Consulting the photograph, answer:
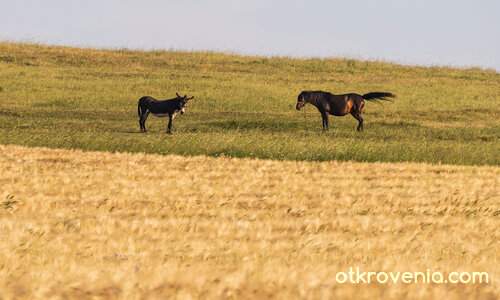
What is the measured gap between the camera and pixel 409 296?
524 cm

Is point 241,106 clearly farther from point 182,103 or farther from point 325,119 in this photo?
point 182,103

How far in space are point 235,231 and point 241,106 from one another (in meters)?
35.5

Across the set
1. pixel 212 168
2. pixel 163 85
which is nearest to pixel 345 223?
pixel 212 168

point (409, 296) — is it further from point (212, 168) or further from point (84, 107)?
point (84, 107)

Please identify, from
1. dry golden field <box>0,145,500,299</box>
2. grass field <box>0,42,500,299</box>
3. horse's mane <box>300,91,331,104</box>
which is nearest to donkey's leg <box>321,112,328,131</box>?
grass field <box>0,42,500,299</box>

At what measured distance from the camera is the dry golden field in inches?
216

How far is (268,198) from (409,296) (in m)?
6.61

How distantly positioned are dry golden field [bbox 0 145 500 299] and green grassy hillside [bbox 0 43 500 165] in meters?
6.01

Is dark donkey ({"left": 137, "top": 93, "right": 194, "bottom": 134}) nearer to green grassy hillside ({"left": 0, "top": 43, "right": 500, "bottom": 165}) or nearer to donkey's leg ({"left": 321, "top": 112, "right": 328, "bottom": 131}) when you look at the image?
green grassy hillside ({"left": 0, "top": 43, "right": 500, "bottom": 165})

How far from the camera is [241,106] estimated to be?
143 ft

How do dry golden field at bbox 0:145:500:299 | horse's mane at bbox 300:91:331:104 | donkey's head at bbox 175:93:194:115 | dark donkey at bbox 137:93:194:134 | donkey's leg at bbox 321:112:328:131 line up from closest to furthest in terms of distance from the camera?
dry golden field at bbox 0:145:500:299 → donkey's head at bbox 175:93:194:115 → dark donkey at bbox 137:93:194:134 → donkey's leg at bbox 321:112:328:131 → horse's mane at bbox 300:91:331:104

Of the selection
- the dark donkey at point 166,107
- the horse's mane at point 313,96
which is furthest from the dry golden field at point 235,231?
the horse's mane at point 313,96

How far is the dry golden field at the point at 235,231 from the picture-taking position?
5.48 metres

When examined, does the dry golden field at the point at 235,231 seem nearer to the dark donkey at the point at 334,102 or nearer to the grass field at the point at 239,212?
the grass field at the point at 239,212
